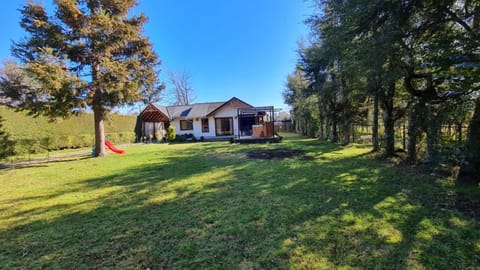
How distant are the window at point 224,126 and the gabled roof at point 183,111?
1290 mm

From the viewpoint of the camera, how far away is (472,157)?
16.1 ft

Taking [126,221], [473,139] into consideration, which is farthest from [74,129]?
[473,139]

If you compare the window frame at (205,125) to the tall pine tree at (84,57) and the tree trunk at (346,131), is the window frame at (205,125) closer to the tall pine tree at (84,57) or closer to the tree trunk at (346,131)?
the tall pine tree at (84,57)

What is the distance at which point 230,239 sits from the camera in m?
3.03

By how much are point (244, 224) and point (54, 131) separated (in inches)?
709

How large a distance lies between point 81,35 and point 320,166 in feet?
38.8

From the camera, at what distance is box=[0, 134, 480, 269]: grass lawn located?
257 centimetres

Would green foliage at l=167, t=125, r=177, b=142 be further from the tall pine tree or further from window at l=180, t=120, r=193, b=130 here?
the tall pine tree

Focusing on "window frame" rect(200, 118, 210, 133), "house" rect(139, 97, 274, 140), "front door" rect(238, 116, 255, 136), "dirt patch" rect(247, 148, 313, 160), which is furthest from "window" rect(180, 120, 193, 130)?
"dirt patch" rect(247, 148, 313, 160)

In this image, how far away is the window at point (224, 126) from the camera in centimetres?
A: 2445

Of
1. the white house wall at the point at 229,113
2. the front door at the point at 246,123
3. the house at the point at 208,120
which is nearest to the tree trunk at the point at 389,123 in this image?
the house at the point at 208,120

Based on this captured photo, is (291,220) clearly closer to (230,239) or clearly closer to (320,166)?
(230,239)

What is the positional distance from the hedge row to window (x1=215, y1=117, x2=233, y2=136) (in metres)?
8.55

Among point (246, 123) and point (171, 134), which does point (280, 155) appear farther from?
point (246, 123)
